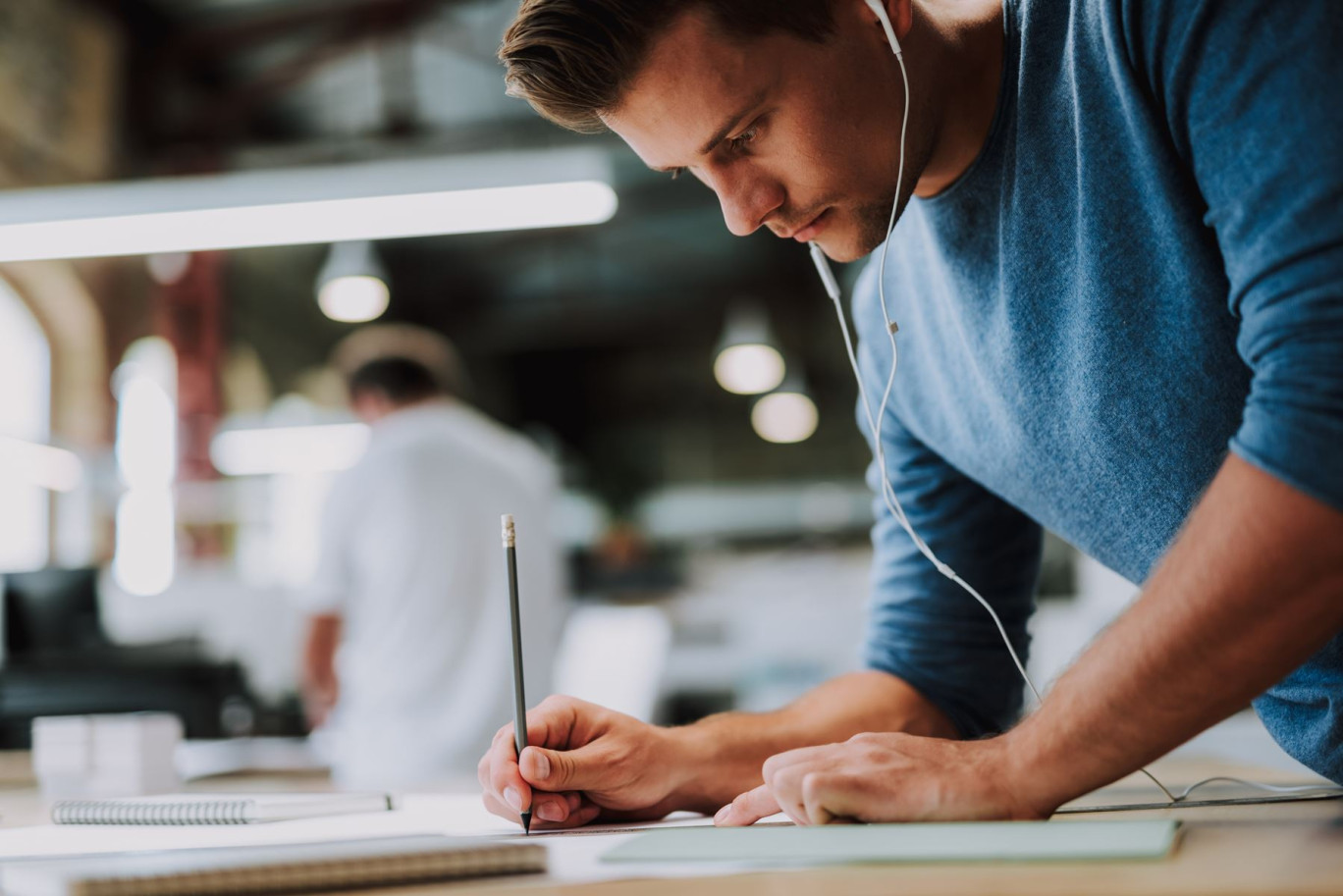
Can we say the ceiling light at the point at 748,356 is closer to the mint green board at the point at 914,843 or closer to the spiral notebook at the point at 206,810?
the spiral notebook at the point at 206,810

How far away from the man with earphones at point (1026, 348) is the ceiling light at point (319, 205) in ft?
3.05

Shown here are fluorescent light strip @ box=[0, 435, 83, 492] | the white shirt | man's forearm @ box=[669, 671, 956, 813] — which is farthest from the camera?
fluorescent light strip @ box=[0, 435, 83, 492]

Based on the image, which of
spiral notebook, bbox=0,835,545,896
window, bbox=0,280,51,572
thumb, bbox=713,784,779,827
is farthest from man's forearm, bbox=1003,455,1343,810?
window, bbox=0,280,51,572

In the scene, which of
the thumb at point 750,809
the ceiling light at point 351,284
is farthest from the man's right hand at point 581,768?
the ceiling light at point 351,284

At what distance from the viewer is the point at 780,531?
1428cm

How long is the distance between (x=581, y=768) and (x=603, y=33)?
602 mm

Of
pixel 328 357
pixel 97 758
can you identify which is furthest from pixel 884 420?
pixel 328 357

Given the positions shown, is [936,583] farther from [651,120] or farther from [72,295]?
[72,295]

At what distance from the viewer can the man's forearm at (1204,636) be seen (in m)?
0.65

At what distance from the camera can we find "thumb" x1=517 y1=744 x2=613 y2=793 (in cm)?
95

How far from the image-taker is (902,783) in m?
0.74

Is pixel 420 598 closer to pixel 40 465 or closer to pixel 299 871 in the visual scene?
pixel 299 871

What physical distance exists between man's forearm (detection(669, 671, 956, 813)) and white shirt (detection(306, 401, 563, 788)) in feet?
5.06

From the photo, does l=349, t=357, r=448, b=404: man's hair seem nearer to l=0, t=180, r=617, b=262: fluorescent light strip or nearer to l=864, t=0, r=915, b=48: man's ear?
l=0, t=180, r=617, b=262: fluorescent light strip
